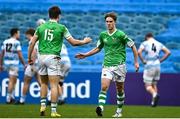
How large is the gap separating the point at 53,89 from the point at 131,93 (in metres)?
8.51

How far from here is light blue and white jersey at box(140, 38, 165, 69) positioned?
66.6 ft

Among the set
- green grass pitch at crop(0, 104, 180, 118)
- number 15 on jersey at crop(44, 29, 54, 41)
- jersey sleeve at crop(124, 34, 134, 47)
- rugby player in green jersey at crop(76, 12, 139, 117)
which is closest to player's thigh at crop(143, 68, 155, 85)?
green grass pitch at crop(0, 104, 180, 118)

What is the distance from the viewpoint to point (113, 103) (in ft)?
69.6

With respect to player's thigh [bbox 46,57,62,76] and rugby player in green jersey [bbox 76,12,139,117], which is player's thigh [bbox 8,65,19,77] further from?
player's thigh [bbox 46,57,62,76]

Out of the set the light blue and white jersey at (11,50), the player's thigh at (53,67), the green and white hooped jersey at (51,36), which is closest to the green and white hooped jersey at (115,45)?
the green and white hooped jersey at (51,36)

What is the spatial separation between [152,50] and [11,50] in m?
4.03

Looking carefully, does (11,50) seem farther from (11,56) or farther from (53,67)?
(53,67)

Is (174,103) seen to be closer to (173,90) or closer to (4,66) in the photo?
(173,90)

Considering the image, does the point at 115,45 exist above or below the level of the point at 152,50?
below

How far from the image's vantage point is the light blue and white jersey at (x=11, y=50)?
65.0 feet

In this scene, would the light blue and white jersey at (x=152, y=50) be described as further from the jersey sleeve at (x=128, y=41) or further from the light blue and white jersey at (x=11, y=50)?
the jersey sleeve at (x=128, y=41)

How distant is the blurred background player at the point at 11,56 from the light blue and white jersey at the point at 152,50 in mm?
3596

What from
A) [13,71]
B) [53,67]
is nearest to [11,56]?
[13,71]

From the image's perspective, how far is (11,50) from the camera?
1994 cm
